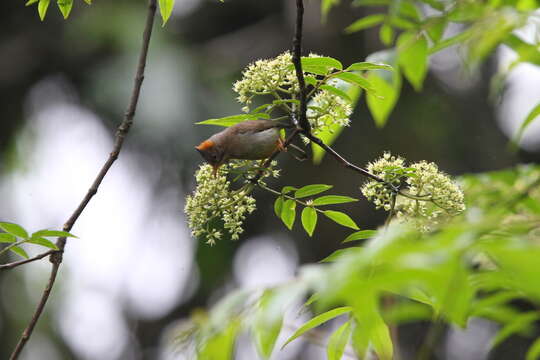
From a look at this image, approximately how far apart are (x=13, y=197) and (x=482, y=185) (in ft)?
34.0

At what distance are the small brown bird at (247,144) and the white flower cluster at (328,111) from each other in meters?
0.34

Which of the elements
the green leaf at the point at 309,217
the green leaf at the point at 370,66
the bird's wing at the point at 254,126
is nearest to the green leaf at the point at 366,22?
the green leaf at the point at 370,66

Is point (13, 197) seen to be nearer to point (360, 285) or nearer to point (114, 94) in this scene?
point (114, 94)

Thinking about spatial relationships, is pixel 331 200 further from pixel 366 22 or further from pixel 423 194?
pixel 366 22

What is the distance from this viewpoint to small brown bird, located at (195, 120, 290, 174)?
125 inches

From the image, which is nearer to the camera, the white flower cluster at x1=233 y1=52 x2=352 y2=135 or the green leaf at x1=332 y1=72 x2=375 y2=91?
the green leaf at x1=332 y1=72 x2=375 y2=91

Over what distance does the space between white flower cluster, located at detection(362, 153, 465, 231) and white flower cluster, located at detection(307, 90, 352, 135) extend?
28cm

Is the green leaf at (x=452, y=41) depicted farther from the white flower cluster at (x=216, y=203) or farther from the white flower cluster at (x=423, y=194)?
the white flower cluster at (x=216, y=203)

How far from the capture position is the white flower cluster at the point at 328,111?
9.16 feet

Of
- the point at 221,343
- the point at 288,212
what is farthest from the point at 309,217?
the point at 221,343

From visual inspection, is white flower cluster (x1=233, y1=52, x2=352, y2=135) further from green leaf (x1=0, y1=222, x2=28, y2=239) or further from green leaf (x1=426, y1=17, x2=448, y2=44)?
green leaf (x1=0, y1=222, x2=28, y2=239)

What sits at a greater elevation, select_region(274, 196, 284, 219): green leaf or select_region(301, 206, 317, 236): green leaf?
select_region(274, 196, 284, 219): green leaf

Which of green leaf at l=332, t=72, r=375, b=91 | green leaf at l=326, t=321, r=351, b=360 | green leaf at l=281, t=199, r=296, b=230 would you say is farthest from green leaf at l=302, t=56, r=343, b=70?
green leaf at l=326, t=321, r=351, b=360

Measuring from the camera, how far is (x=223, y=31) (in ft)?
52.1
